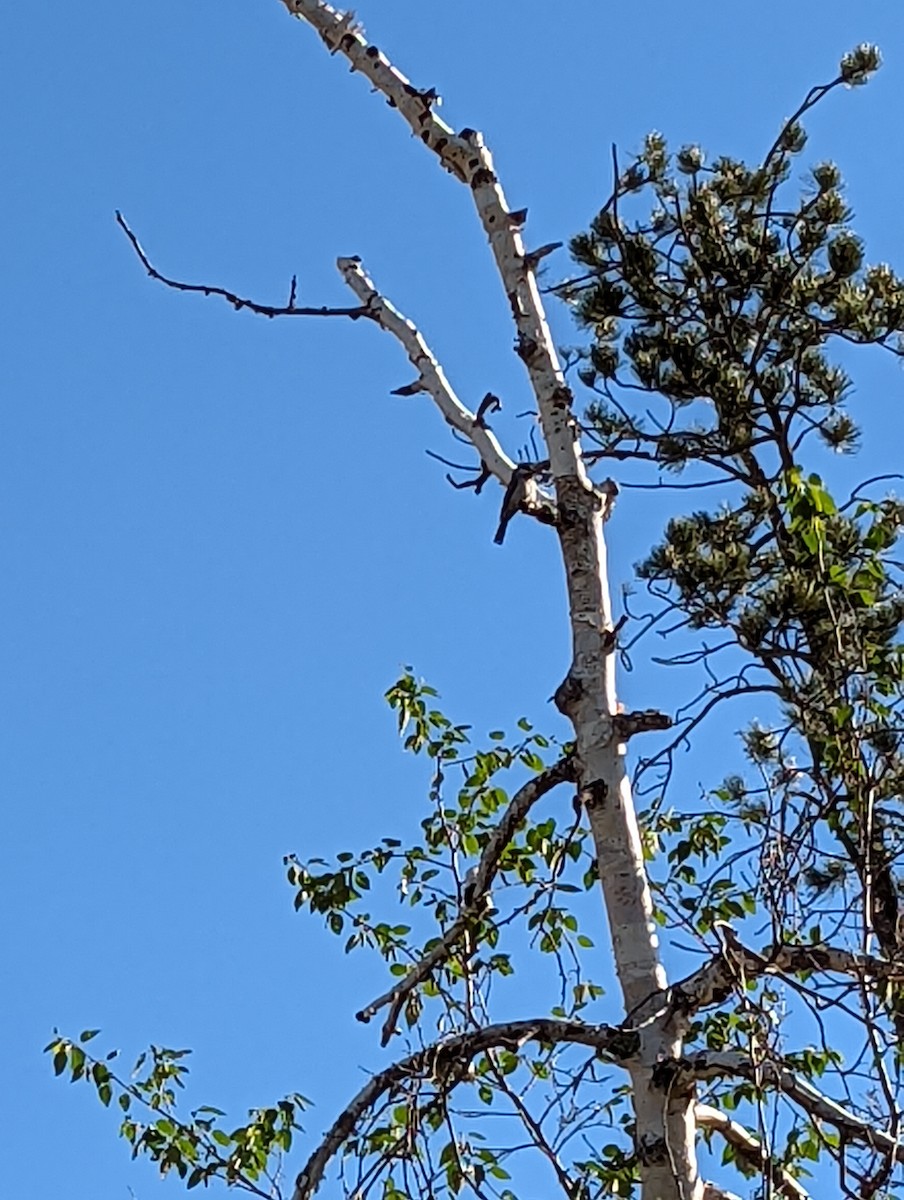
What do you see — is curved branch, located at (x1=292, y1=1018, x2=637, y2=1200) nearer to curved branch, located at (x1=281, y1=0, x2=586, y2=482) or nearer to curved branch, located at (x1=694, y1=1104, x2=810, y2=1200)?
curved branch, located at (x1=694, y1=1104, x2=810, y2=1200)

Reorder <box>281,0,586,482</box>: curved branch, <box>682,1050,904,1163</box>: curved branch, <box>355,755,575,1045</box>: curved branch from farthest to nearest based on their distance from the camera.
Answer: <box>281,0,586,482</box>: curved branch, <box>355,755,575,1045</box>: curved branch, <box>682,1050,904,1163</box>: curved branch

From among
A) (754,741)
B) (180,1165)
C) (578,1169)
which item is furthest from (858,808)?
(754,741)

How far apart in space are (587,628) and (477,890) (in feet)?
1.56

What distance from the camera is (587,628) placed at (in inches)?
Result: 118

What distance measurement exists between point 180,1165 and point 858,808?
165 centimetres

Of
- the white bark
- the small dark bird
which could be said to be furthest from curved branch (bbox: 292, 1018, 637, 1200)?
the small dark bird

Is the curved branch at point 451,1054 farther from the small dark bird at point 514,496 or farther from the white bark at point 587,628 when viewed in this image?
the small dark bird at point 514,496

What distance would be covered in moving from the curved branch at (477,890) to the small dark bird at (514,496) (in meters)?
0.41

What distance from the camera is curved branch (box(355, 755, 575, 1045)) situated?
2.88m

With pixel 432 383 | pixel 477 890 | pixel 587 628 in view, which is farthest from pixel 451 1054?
pixel 432 383

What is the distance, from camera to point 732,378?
6148 mm

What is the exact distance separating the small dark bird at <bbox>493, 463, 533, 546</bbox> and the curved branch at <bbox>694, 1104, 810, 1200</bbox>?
3.18ft

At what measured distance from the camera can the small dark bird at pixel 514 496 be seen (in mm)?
3105

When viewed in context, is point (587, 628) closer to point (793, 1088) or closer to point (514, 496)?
point (514, 496)
